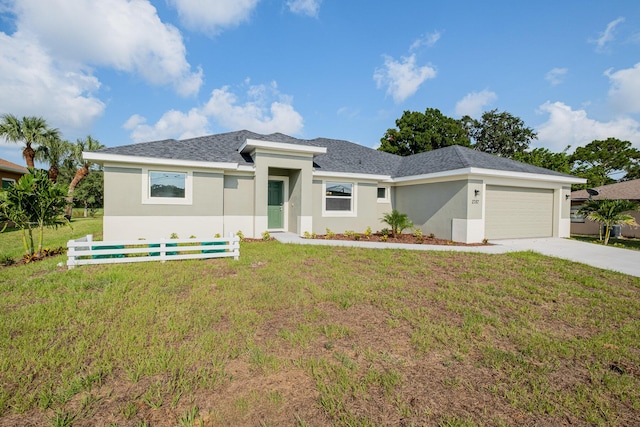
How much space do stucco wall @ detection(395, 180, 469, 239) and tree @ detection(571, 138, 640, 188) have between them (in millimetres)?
34447

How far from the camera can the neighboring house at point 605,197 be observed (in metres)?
A: 18.0

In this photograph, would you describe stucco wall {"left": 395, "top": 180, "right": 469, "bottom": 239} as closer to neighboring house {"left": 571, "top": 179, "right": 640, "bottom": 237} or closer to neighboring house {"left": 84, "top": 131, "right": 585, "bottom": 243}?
neighboring house {"left": 84, "top": 131, "right": 585, "bottom": 243}

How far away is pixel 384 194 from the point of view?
52.1ft

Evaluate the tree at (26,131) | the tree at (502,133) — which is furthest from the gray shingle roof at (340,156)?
the tree at (502,133)

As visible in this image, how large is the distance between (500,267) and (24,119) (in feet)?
108

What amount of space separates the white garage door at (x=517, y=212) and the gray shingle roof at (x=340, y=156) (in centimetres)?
108

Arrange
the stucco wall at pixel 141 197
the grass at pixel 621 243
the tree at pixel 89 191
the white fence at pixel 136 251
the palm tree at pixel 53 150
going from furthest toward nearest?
the tree at pixel 89 191 → the palm tree at pixel 53 150 → the grass at pixel 621 243 → the stucco wall at pixel 141 197 → the white fence at pixel 136 251

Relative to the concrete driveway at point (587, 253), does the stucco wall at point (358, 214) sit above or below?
above

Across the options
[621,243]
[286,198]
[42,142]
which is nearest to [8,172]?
[42,142]

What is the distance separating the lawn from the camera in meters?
2.57

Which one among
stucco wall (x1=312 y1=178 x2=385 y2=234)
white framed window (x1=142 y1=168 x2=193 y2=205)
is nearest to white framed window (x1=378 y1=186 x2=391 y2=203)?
stucco wall (x1=312 y1=178 x2=385 y2=234)

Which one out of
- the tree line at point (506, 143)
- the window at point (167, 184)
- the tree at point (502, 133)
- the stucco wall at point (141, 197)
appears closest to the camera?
the stucco wall at point (141, 197)

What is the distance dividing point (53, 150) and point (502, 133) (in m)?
49.8

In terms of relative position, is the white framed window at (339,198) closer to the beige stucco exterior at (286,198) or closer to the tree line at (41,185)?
the beige stucco exterior at (286,198)
